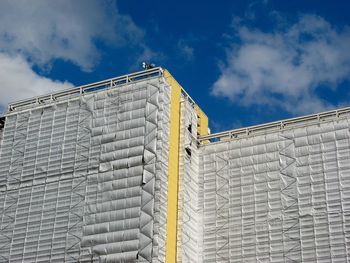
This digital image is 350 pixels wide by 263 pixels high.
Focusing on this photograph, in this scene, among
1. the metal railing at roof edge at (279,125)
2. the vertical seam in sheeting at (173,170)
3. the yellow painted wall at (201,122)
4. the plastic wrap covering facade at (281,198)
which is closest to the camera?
the vertical seam in sheeting at (173,170)

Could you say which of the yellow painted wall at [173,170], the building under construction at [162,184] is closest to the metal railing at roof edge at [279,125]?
the building under construction at [162,184]

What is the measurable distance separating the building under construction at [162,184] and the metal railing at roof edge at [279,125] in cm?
11

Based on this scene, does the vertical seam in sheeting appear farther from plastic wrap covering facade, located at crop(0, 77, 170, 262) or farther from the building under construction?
plastic wrap covering facade, located at crop(0, 77, 170, 262)

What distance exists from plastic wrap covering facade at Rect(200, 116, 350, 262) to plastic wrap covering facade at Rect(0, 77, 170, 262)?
646cm

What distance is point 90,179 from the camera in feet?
167

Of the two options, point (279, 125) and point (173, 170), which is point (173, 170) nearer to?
point (173, 170)

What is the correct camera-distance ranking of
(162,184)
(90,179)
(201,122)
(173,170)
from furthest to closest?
(201,122), (90,179), (173,170), (162,184)

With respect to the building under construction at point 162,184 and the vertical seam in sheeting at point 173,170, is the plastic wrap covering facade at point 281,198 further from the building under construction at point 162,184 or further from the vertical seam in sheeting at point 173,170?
the vertical seam in sheeting at point 173,170

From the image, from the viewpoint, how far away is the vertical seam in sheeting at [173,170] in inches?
1873

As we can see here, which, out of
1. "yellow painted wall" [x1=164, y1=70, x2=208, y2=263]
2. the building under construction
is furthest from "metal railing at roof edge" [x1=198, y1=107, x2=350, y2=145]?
"yellow painted wall" [x1=164, y1=70, x2=208, y2=263]

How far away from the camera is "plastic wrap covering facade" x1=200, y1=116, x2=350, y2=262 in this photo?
4822 cm

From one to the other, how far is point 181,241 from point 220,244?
14.0ft

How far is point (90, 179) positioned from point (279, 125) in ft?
53.1

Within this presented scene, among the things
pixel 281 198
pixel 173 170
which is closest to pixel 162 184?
pixel 173 170
